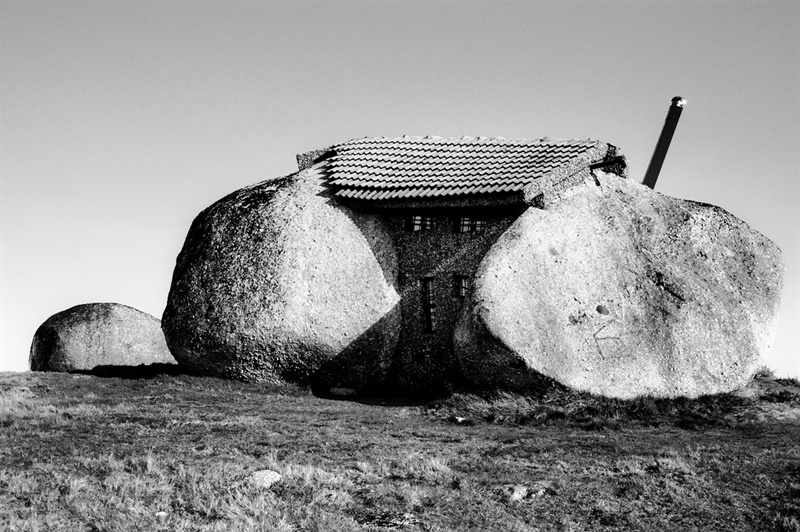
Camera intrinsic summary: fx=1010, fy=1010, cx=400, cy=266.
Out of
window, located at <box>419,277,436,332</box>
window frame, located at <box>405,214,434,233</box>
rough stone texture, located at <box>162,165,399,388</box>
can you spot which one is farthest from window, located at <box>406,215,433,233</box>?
window, located at <box>419,277,436,332</box>

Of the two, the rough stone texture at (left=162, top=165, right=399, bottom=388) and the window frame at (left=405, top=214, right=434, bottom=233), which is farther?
the window frame at (left=405, top=214, right=434, bottom=233)

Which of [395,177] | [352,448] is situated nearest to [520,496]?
[352,448]

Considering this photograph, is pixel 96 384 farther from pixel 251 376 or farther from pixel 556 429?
pixel 556 429

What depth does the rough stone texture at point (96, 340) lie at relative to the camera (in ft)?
92.1

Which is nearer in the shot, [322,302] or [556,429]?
[556,429]

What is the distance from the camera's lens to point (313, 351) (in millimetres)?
21812

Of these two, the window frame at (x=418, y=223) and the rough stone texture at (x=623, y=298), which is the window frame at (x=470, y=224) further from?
the rough stone texture at (x=623, y=298)

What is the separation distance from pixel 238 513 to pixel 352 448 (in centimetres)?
356

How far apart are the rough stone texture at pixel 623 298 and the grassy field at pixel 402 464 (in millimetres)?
867

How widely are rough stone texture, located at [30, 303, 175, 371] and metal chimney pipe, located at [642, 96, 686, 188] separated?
50.6 feet

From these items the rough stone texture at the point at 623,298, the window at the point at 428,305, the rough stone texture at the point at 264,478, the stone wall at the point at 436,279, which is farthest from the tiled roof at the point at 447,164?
the rough stone texture at the point at 264,478

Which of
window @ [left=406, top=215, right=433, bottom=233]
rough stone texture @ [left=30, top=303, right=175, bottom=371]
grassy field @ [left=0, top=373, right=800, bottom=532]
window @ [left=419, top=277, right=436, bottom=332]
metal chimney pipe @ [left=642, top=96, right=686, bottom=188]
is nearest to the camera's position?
grassy field @ [left=0, top=373, right=800, bottom=532]

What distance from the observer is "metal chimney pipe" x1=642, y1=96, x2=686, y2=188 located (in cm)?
2970

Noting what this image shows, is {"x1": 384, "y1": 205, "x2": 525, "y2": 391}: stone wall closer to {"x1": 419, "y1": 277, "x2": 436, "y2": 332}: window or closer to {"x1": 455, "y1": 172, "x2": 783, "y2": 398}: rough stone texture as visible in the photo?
{"x1": 419, "y1": 277, "x2": 436, "y2": 332}: window
